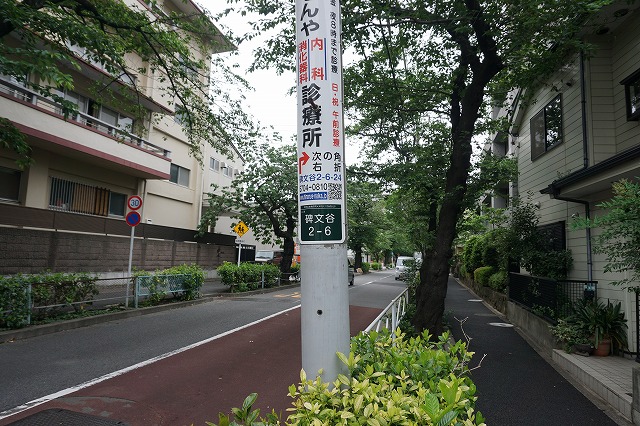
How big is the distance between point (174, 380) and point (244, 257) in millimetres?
23179

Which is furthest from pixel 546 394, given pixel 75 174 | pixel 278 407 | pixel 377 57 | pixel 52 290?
pixel 75 174

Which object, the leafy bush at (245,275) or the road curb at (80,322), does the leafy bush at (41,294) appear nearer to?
the road curb at (80,322)

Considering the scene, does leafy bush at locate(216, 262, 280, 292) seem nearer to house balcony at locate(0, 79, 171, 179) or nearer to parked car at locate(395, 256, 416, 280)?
house balcony at locate(0, 79, 171, 179)

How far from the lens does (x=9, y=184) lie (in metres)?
13.5

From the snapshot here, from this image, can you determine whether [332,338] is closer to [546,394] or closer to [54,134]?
[546,394]

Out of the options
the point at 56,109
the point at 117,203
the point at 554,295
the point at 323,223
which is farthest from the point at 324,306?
the point at 117,203

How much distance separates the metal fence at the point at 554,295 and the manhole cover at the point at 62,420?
852cm

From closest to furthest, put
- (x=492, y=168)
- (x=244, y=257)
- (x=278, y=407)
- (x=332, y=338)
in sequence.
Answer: (x=332, y=338)
(x=278, y=407)
(x=492, y=168)
(x=244, y=257)

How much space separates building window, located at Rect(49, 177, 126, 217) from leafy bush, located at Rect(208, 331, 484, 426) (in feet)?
53.1

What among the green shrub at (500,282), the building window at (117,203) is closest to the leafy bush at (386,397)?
the green shrub at (500,282)

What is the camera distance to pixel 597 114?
912cm

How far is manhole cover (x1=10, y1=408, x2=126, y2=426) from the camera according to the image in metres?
4.21

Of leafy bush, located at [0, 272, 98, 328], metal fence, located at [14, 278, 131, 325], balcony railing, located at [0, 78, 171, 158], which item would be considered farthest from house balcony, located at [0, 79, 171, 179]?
leafy bush, located at [0, 272, 98, 328]

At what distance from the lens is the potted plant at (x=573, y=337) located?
23.9ft
